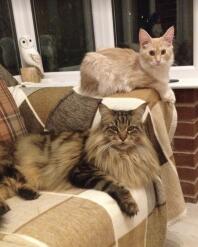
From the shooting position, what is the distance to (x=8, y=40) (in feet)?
8.17

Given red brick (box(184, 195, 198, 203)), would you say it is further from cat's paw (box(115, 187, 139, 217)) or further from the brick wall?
cat's paw (box(115, 187, 139, 217))

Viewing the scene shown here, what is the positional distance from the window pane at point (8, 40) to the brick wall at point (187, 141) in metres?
1.35

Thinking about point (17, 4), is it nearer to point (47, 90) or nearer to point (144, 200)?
point (47, 90)

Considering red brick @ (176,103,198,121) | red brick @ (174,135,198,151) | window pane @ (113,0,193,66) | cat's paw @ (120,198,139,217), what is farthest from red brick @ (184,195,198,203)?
cat's paw @ (120,198,139,217)

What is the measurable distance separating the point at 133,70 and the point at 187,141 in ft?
1.95

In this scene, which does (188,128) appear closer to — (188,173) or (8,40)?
(188,173)

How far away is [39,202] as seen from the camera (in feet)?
3.72

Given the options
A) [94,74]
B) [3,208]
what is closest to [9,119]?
[94,74]

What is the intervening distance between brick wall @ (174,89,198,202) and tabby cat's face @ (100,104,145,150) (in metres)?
0.65

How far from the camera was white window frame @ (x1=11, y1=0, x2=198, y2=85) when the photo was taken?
201 centimetres

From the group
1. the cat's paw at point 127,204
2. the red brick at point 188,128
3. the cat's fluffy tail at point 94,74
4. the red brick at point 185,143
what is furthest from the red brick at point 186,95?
the cat's paw at point 127,204

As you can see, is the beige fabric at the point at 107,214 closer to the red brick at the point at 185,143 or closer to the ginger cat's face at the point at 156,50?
the ginger cat's face at the point at 156,50

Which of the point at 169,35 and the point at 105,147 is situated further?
the point at 169,35

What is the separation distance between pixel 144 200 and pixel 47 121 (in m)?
0.62
